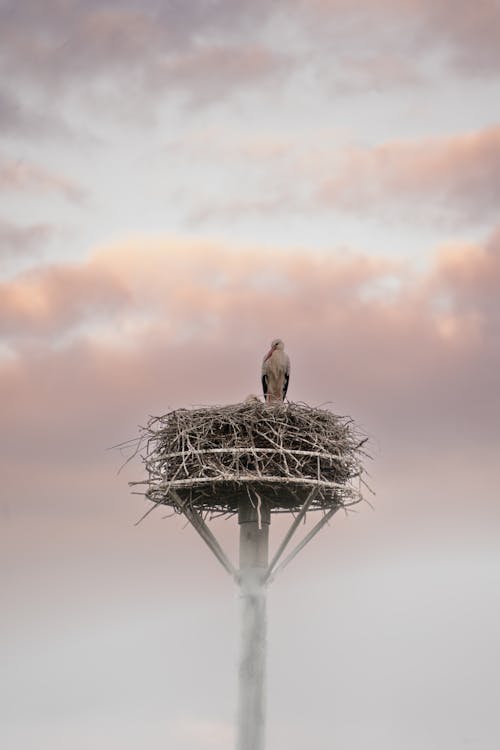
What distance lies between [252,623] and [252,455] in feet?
8.55

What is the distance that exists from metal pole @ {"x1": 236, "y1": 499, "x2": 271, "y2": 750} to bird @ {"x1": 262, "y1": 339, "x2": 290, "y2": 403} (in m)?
3.17

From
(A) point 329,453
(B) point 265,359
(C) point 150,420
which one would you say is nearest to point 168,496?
(C) point 150,420

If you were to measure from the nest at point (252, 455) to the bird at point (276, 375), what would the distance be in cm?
289

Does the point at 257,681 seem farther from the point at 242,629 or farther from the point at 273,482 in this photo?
the point at 273,482

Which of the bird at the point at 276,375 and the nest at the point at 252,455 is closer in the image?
the nest at the point at 252,455

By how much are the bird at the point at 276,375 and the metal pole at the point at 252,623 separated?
3.17 m

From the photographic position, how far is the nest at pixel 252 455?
62.0 ft

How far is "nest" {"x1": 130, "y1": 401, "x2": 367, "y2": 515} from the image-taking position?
62.0ft

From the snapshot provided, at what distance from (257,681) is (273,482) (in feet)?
9.44

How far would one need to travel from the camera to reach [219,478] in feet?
61.3

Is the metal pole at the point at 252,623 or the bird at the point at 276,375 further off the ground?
the bird at the point at 276,375

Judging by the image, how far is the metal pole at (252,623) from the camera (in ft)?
63.7

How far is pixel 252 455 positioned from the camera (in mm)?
18969

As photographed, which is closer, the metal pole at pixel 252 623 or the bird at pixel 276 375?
the metal pole at pixel 252 623
